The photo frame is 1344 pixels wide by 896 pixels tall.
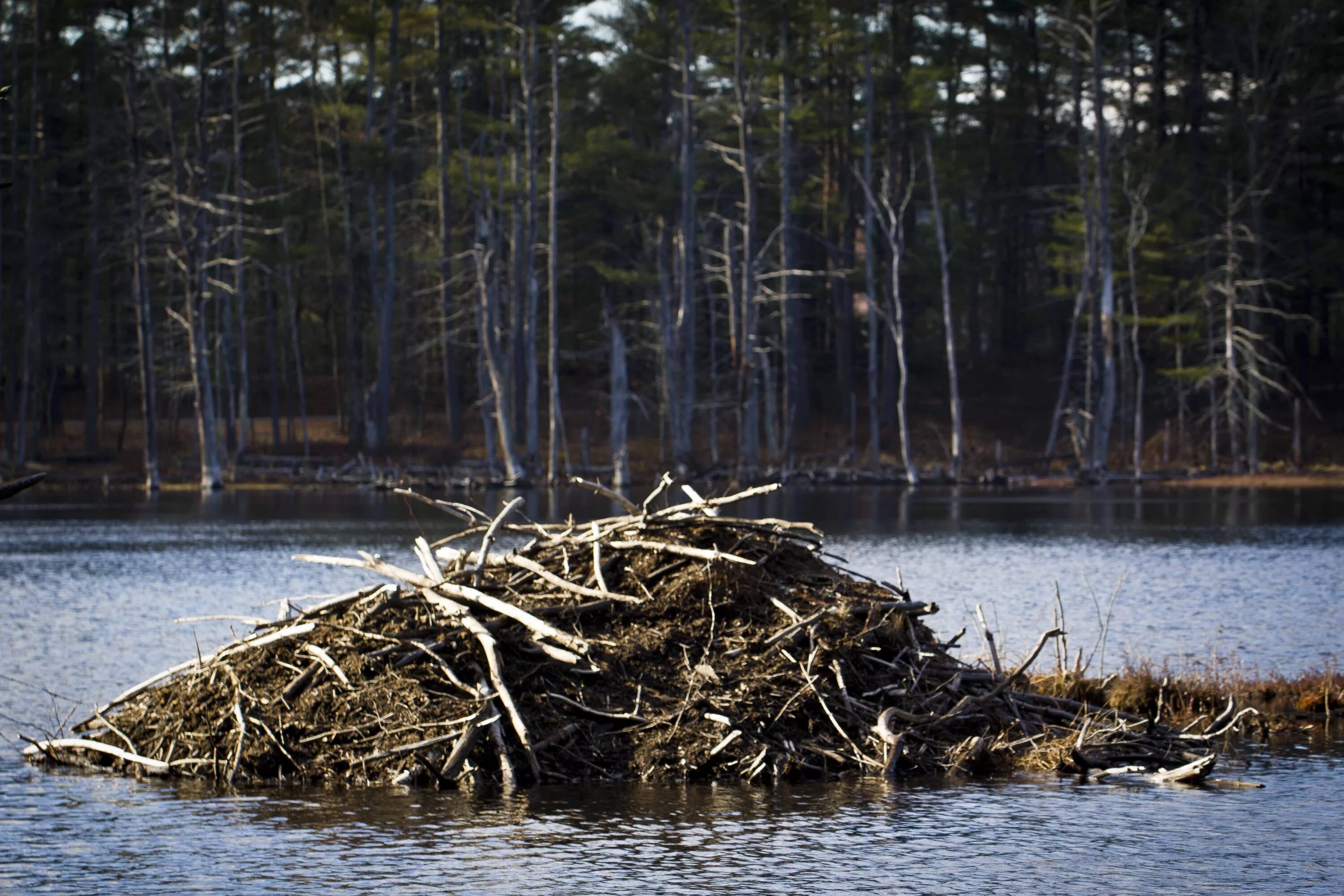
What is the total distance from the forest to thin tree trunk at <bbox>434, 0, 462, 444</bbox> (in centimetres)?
47

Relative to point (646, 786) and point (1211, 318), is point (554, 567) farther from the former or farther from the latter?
point (1211, 318)

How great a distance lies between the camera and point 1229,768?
12.3 metres

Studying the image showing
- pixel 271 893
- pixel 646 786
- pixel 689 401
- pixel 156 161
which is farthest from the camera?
pixel 689 401

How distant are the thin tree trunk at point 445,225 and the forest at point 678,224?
47 centimetres

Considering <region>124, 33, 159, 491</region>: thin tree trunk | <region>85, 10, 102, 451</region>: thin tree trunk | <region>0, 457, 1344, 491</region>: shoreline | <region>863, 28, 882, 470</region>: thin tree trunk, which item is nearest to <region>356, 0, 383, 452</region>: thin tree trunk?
<region>0, 457, 1344, 491</region>: shoreline

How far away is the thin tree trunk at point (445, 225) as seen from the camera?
5784 cm

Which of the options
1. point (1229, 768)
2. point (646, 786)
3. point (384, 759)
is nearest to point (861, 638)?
point (646, 786)

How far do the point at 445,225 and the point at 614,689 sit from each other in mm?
48398

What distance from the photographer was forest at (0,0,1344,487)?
54.8 m

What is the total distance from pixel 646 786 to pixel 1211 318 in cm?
4558

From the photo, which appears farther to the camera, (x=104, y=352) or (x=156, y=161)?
(x=104, y=352)

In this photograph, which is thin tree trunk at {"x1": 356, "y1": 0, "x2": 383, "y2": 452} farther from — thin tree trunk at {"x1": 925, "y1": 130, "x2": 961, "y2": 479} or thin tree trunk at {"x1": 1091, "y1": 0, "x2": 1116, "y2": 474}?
thin tree trunk at {"x1": 1091, "y1": 0, "x2": 1116, "y2": 474}

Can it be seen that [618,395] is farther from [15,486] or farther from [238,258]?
[15,486]

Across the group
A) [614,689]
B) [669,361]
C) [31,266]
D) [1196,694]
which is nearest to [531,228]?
[669,361]
